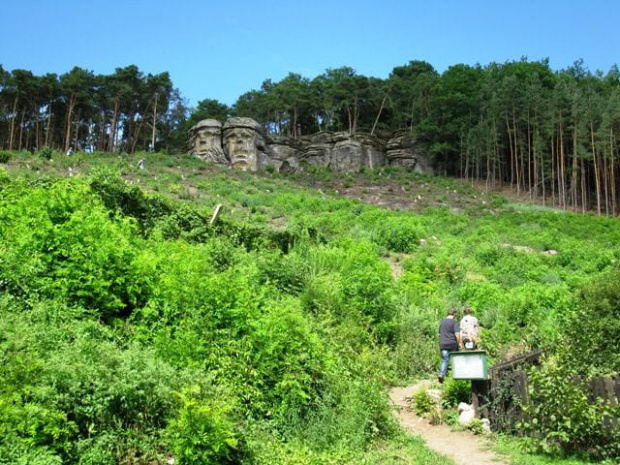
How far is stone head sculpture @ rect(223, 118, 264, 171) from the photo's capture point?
56.5 m

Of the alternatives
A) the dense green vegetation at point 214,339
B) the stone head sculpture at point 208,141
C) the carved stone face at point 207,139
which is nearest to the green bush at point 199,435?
the dense green vegetation at point 214,339

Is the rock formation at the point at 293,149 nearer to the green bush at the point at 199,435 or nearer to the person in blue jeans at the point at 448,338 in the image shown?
the person in blue jeans at the point at 448,338

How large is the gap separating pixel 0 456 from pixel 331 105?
63.8 m

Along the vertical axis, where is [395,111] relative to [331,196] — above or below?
above

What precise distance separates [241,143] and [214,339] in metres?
49.6

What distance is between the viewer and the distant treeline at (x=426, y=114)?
51.8 meters

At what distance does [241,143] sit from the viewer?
57.0m

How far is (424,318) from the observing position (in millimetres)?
14172

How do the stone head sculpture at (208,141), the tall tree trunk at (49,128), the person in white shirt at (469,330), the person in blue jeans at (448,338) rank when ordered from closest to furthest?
the person in blue jeans at (448,338), the person in white shirt at (469,330), the tall tree trunk at (49,128), the stone head sculpture at (208,141)

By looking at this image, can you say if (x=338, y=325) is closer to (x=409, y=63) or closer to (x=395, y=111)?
(x=395, y=111)

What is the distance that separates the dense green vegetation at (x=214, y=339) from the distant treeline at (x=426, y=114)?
37068 mm

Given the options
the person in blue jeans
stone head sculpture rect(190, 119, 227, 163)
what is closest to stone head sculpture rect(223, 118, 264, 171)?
stone head sculpture rect(190, 119, 227, 163)

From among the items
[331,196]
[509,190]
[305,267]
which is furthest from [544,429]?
[509,190]

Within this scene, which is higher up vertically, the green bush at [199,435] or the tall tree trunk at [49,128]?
the tall tree trunk at [49,128]
